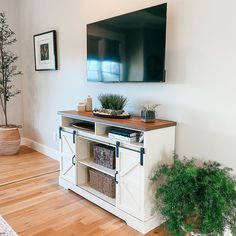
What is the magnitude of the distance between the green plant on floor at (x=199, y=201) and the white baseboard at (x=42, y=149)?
7.64 ft

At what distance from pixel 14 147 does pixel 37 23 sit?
196cm

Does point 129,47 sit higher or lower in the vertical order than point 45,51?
lower

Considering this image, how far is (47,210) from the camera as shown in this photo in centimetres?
229

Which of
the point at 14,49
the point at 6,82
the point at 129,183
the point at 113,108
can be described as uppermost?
the point at 14,49

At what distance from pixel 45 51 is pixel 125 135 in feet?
7.28

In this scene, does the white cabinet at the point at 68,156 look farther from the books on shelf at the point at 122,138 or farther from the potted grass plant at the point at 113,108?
the books on shelf at the point at 122,138

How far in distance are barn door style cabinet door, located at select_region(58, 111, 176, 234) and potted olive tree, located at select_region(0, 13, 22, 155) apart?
171 cm

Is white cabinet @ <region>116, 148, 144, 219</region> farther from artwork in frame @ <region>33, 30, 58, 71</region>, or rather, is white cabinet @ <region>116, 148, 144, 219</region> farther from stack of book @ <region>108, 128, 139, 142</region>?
artwork in frame @ <region>33, 30, 58, 71</region>

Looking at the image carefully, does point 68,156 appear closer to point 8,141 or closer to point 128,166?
point 128,166

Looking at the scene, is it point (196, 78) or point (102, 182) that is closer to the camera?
point (196, 78)


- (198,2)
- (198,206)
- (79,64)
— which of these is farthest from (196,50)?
(79,64)

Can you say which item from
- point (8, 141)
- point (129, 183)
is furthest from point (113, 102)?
point (8, 141)

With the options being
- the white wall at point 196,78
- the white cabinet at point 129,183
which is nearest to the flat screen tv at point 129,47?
the white wall at point 196,78

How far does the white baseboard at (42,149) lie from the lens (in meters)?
3.72
